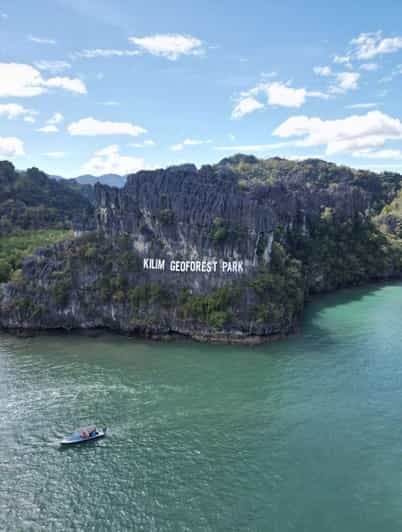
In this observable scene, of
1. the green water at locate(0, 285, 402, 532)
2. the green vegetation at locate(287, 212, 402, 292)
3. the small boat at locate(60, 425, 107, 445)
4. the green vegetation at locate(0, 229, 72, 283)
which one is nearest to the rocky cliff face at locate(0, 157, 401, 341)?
the green water at locate(0, 285, 402, 532)

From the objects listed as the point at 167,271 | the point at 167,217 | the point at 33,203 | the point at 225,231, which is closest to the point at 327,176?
the point at 33,203

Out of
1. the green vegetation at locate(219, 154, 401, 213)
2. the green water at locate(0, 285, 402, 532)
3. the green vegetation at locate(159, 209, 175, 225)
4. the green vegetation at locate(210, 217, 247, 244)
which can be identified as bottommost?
the green water at locate(0, 285, 402, 532)

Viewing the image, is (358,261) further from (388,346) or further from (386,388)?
(386,388)

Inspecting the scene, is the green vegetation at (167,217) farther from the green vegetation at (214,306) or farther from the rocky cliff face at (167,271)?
the green vegetation at (214,306)

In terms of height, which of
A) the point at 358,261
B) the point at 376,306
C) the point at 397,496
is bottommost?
the point at 397,496

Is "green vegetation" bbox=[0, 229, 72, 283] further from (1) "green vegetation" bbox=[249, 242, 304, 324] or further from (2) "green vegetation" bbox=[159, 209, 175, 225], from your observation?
(1) "green vegetation" bbox=[249, 242, 304, 324]

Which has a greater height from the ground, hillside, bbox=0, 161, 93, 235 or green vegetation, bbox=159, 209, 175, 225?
hillside, bbox=0, 161, 93, 235

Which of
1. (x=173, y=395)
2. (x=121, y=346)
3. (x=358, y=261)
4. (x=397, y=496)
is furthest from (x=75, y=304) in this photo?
(x=358, y=261)
